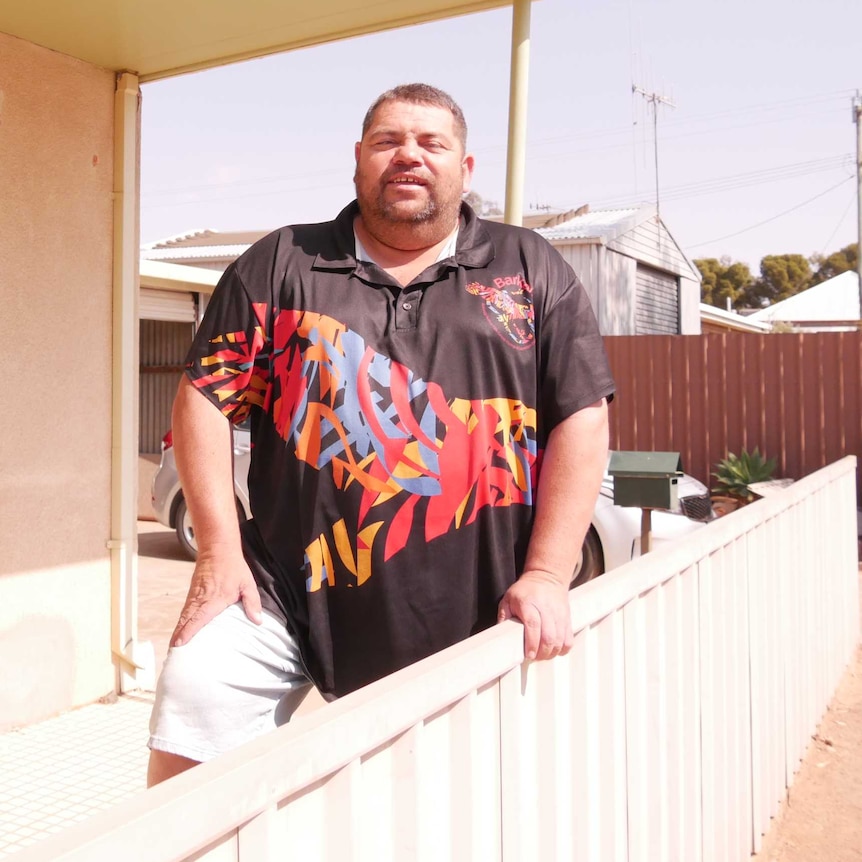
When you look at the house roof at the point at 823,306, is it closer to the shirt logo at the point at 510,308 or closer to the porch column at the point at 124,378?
the porch column at the point at 124,378

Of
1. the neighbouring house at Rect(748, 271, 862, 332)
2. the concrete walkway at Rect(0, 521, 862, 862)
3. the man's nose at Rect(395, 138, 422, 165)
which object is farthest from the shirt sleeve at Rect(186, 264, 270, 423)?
the neighbouring house at Rect(748, 271, 862, 332)

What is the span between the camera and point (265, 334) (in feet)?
7.79

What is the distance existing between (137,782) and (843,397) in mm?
9747

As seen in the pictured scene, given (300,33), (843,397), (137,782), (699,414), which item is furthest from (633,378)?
(137,782)

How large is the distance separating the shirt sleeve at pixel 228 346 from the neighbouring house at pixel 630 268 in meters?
15.5

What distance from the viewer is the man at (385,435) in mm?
2293

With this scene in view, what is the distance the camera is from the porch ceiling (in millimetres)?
4082

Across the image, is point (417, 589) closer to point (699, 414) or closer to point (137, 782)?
point (137, 782)

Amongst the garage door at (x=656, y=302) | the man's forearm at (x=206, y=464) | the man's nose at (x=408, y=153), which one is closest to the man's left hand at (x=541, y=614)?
the man's forearm at (x=206, y=464)

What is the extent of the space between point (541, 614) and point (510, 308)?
724 millimetres

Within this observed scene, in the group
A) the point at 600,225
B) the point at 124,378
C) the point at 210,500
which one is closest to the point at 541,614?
the point at 210,500

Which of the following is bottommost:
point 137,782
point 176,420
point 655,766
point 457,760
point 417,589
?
point 137,782

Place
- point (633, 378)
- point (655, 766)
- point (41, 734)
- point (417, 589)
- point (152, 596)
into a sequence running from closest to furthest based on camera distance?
point (417, 589)
point (655, 766)
point (41, 734)
point (152, 596)
point (633, 378)

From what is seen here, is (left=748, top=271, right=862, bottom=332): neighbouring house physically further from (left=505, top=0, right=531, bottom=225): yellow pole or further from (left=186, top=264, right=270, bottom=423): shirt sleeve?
(left=186, top=264, right=270, bottom=423): shirt sleeve
